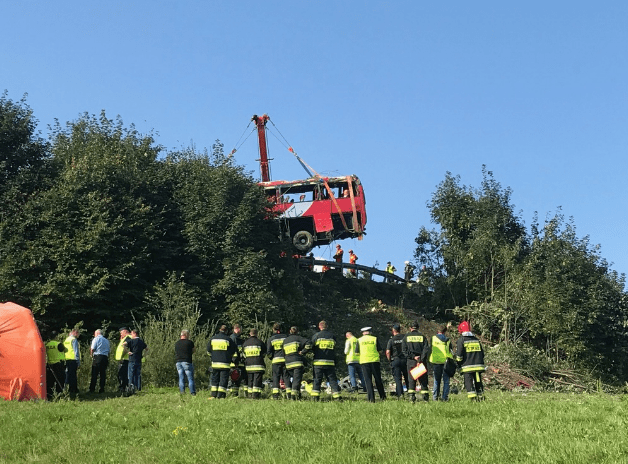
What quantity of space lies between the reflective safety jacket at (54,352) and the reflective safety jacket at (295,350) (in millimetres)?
5600

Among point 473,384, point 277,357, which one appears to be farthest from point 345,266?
point 473,384

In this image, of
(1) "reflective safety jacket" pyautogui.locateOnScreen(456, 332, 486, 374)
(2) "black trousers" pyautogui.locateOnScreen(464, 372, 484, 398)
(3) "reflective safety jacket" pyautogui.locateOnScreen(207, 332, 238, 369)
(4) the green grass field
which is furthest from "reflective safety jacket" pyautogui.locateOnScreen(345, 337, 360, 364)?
(4) the green grass field

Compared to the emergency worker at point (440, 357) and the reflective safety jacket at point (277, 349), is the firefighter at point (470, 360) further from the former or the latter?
the reflective safety jacket at point (277, 349)

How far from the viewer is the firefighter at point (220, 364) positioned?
18.2 meters

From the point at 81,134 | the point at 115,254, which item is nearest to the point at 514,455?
the point at 115,254

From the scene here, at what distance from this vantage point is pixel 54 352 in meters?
19.1

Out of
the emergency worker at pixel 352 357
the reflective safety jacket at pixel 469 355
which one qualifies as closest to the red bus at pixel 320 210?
Result: the emergency worker at pixel 352 357

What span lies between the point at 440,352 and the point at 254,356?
432 centimetres

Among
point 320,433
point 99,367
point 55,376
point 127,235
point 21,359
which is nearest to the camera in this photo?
point 320,433

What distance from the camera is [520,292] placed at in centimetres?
3919

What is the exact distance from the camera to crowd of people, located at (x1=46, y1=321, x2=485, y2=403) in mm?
17203

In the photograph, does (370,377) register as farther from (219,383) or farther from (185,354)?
(185,354)

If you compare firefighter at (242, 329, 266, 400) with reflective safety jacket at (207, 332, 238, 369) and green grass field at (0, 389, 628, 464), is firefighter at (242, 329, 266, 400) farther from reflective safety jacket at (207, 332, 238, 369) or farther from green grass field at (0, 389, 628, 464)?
green grass field at (0, 389, 628, 464)

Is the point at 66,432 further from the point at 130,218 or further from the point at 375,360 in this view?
the point at 130,218
